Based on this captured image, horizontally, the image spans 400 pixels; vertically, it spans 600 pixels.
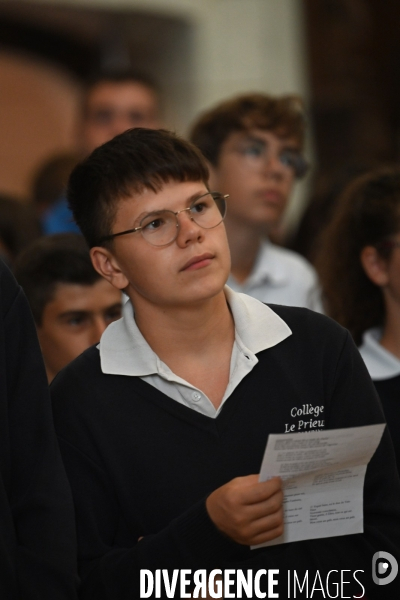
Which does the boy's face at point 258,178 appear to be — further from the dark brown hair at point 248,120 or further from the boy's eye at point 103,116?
the boy's eye at point 103,116

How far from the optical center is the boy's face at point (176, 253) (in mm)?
1903

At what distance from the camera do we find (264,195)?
3.70m

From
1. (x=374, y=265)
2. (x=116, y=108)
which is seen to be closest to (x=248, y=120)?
(x=116, y=108)

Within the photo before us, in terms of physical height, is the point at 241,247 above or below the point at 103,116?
below

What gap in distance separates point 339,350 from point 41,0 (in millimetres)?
5184

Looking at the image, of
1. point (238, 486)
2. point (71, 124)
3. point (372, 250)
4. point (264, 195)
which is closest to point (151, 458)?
point (238, 486)

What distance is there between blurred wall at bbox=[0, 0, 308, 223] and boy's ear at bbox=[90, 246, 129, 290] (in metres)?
4.80

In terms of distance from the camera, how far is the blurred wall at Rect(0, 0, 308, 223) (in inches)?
264

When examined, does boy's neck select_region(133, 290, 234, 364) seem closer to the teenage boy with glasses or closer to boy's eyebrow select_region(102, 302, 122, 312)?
the teenage boy with glasses

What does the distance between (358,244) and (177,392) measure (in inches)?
47.2

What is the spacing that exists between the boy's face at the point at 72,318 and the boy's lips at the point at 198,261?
795mm

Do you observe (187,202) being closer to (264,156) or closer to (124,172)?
(124,172)

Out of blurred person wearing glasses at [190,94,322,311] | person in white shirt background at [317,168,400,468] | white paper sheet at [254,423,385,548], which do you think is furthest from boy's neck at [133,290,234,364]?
blurred person wearing glasses at [190,94,322,311]

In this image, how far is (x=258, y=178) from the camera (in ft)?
12.1
